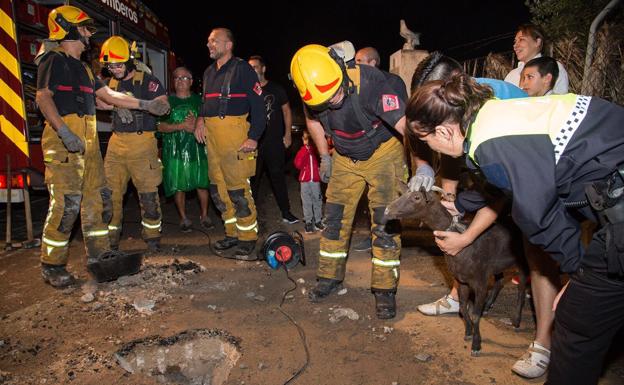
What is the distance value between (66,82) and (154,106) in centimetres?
98

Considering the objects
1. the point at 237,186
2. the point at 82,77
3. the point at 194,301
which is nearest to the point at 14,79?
the point at 82,77

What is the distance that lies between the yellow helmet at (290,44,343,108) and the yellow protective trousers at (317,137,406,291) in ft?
2.53

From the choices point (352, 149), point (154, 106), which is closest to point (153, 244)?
point (154, 106)

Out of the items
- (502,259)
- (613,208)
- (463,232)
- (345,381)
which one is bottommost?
(345,381)

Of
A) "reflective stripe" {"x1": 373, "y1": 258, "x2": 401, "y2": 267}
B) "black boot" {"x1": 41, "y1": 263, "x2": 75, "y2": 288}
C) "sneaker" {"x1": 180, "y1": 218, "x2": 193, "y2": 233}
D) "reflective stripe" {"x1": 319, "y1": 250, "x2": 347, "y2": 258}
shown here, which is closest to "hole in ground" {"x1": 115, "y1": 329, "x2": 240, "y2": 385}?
"reflective stripe" {"x1": 319, "y1": 250, "x2": 347, "y2": 258}

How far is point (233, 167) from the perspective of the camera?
484cm

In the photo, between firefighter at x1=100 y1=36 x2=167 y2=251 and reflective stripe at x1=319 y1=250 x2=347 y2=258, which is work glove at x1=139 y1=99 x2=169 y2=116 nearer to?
firefighter at x1=100 y1=36 x2=167 y2=251

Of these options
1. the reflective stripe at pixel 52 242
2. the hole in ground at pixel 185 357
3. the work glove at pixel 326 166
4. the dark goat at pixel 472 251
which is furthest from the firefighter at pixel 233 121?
the dark goat at pixel 472 251

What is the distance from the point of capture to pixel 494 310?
12.1 feet

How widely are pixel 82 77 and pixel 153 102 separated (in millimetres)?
811

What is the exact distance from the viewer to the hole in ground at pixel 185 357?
3.06m

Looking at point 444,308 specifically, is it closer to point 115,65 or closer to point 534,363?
point 534,363

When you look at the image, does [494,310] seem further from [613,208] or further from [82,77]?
[82,77]

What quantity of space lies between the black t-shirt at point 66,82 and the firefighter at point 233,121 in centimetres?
129
